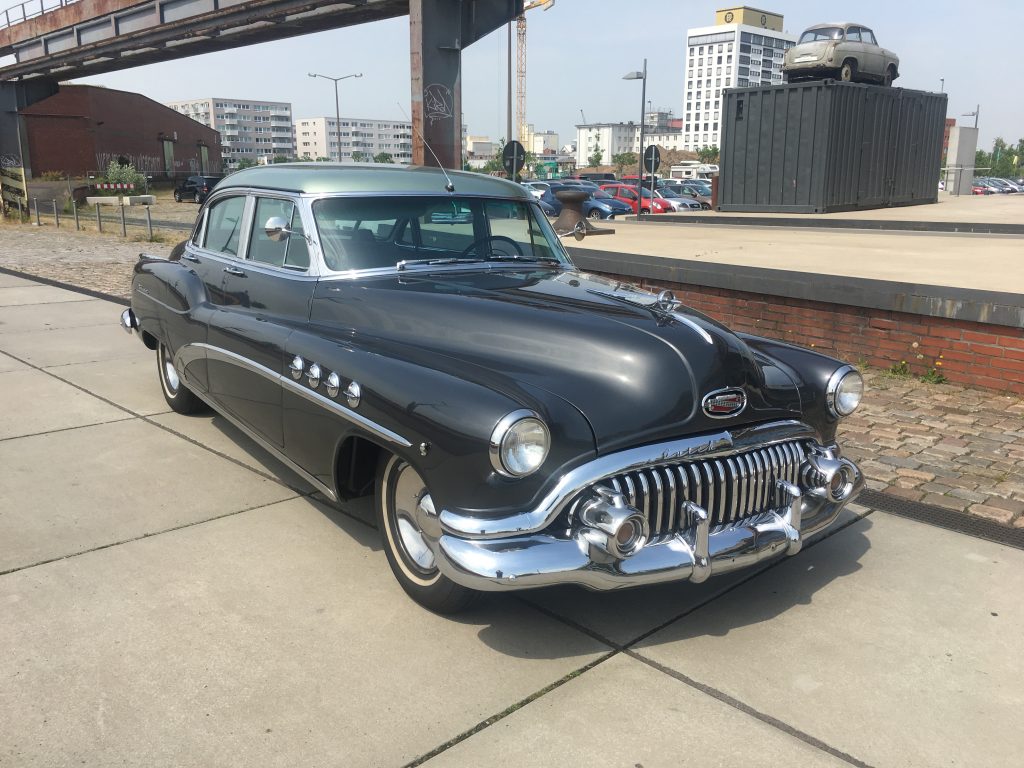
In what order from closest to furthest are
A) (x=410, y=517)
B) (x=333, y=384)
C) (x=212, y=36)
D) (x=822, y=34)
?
(x=410, y=517), (x=333, y=384), (x=822, y=34), (x=212, y=36)

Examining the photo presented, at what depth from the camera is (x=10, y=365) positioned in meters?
7.59

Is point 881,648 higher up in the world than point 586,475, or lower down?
lower down

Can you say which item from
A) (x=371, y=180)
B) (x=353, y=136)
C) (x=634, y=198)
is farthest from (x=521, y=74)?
(x=371, y=180)

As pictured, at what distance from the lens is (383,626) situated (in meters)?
3.28

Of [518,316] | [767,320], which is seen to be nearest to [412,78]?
[767,320]

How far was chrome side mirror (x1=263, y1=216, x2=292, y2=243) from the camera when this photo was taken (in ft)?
13.8

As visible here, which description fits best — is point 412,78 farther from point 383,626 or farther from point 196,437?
point 383,626

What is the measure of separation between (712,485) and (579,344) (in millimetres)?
709

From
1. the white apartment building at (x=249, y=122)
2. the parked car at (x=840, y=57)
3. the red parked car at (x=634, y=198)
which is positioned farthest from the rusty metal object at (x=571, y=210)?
the white apartment building at (x=249, y=122)

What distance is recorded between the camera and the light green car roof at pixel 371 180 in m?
4.28

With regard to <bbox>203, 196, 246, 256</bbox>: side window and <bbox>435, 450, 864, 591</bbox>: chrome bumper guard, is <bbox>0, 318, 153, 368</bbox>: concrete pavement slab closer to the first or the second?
<bbox>203, 196, 246, 256</bbox>: side window

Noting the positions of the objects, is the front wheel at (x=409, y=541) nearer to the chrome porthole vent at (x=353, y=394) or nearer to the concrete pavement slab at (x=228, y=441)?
the chrome porthole vent at (x=353, y=394)

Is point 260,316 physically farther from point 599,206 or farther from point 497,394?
point 599,206

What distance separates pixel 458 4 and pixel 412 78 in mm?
1823
